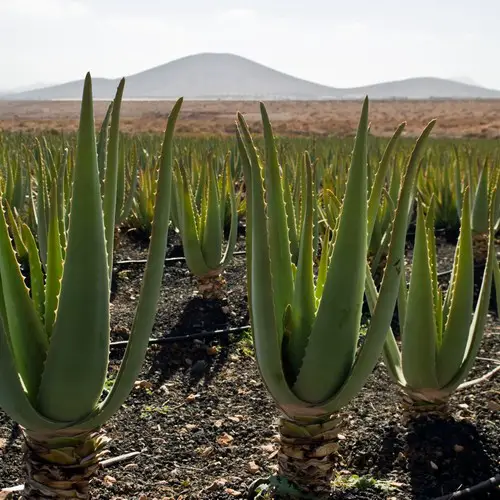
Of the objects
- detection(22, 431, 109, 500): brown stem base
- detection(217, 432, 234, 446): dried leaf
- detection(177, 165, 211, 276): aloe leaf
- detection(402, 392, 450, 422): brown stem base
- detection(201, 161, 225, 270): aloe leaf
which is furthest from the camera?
detection(201, 161, 225, 270): aloe leaf

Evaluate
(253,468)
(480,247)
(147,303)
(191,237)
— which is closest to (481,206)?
(480,247)

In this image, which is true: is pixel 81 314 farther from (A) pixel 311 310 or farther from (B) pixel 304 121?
(B) pixel 304 121

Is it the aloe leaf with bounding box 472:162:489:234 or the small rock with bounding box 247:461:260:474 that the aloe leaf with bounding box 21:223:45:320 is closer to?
the small rock with bounding box 247:461:260:474

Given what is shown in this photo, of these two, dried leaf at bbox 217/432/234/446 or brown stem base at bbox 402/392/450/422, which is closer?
brown stem base at bbox 402/392/450/422

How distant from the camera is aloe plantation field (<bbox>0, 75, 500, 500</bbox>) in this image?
43.7 inches

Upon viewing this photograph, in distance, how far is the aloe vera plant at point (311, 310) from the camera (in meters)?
1.25

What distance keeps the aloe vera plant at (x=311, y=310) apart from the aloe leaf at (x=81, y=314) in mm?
328

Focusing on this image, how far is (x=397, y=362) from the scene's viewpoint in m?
1.92

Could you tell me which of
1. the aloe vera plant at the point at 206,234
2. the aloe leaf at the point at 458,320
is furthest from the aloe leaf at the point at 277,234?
the aloe vera plant at the point at 206,234

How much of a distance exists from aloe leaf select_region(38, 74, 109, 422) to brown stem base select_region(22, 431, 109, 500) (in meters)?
0.07

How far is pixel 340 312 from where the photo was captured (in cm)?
129

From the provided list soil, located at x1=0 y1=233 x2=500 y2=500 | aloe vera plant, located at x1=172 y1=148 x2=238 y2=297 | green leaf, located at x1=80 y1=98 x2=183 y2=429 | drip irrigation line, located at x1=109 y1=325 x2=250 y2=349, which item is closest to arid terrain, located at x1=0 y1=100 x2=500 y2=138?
aloe vera plant, located at x1=172 y1=148 x2=238 y2=297

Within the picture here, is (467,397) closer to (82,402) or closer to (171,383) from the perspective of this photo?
(171,383)

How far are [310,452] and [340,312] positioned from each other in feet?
1.13
